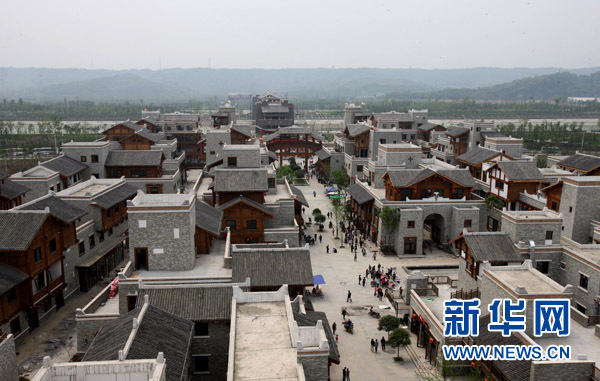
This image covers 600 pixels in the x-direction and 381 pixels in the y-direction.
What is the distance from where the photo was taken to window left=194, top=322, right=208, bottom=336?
24584mm

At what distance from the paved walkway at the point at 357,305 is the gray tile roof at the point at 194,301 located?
785cm

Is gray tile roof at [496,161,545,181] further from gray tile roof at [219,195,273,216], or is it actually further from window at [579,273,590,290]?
gray tile roof at [219,195,273,216]

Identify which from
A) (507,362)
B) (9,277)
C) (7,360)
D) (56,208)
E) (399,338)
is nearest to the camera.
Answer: (7,360)

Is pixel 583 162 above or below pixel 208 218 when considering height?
above

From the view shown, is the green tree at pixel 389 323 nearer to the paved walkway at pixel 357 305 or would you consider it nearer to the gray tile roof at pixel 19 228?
the paved walkway at pixel 357 305

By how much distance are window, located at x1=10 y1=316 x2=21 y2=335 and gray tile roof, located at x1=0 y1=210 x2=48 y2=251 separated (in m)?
4.64

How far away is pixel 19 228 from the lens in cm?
3005

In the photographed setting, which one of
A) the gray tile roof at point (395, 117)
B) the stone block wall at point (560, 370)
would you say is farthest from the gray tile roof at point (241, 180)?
the gray tile roof at point (395, 117)

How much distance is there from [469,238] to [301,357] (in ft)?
61.9

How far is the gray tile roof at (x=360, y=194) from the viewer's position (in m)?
51.8

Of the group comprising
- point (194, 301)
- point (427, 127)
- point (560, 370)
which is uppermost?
point (427, 127)

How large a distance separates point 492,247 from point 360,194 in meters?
23.0

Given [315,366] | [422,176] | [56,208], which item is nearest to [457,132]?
[422,176]

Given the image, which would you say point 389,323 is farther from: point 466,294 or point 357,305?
point 357,305
